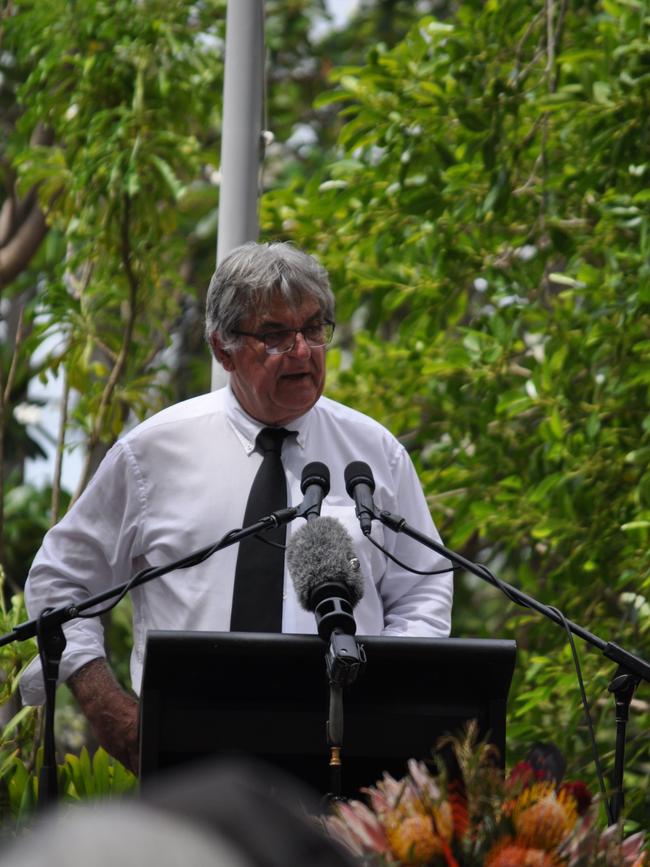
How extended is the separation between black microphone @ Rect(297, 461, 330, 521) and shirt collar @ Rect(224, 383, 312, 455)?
0.73 meters

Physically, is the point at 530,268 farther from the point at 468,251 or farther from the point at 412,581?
the point at 412,581

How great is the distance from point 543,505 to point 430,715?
9.99ft

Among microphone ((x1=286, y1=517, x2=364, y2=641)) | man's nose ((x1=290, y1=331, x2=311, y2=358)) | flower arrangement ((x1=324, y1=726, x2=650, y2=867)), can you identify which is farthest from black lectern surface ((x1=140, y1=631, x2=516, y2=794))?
man's nose ((x1=290, y1=331, x2=311, y2=358))

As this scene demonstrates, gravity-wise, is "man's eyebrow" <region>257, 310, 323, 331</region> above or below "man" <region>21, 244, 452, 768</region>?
above

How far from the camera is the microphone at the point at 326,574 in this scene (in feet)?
7.78

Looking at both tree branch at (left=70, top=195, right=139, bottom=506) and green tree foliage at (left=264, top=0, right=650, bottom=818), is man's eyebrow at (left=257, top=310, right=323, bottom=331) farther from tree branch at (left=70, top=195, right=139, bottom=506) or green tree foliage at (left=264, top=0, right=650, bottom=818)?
tree branch at (left=70, top=195, right=139, bottom=506)

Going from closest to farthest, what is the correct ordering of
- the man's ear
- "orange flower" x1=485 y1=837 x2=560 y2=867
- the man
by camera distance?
"orange flower" x1=485 y1=837 x2=560 y2=867, the man, the man's ear

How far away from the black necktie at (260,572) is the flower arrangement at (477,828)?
146 centimetres

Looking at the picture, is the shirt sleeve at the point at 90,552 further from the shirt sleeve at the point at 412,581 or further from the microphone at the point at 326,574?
the microphone at the point at 326,574

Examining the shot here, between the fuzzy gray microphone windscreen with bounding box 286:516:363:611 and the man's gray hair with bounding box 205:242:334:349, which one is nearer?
the fuzzy gray microphone windscreen with bounding box 286:516:363:611

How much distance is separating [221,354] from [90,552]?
554 mm

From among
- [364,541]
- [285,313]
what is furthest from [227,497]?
[285,313]

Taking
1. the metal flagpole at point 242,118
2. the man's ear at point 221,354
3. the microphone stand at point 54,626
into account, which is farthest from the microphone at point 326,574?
the metal flagpole at point 242,118

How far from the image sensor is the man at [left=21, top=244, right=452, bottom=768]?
3264mm
